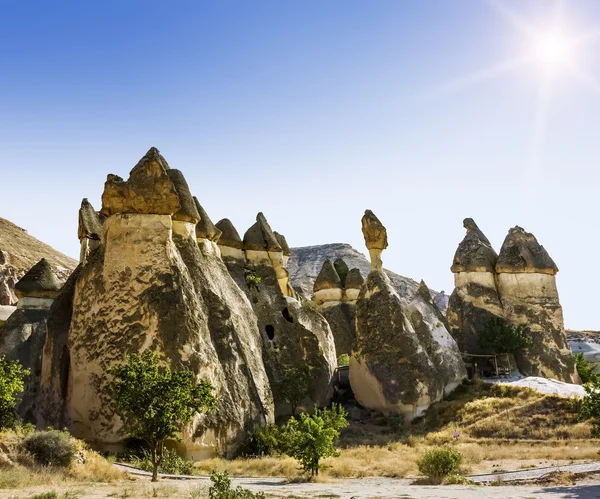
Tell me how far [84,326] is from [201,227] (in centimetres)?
786

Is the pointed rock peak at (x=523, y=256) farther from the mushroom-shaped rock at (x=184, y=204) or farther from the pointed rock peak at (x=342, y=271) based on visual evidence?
the mushroom-shaped rock at (x=184, y=204)

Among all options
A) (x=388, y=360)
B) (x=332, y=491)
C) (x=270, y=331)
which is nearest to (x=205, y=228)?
(x=270, y=331)

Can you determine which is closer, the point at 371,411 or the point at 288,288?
the point at 371,411

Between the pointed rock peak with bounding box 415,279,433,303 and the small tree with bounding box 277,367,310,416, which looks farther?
the pointed rock peak with bounding box 415,279,433,303

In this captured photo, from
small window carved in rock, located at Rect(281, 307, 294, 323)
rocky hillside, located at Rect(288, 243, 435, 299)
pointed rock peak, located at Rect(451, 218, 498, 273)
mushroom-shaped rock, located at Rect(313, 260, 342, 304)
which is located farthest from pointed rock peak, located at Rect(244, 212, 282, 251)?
rocky hillside, located at Rect(288, 243, 435, 299)

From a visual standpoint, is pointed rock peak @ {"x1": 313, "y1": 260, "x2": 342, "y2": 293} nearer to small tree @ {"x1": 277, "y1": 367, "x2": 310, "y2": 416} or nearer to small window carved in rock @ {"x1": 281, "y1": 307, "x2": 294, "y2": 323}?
small window carved in rock @ {"x1": 281, "y1": 307, "x2": 294, "y2": 323}

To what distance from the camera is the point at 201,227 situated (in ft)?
80.3

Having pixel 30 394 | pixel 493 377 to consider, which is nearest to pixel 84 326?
pixel 30 394

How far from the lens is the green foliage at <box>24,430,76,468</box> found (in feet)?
40.4

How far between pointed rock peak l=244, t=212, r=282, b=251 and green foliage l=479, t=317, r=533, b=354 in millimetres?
11692

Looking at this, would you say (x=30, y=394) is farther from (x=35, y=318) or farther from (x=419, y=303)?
(x=419, y=303)

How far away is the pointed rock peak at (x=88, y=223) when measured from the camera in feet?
76.5

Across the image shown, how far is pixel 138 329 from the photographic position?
17.1 m

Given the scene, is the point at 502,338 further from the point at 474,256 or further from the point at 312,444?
the point at 312,444
